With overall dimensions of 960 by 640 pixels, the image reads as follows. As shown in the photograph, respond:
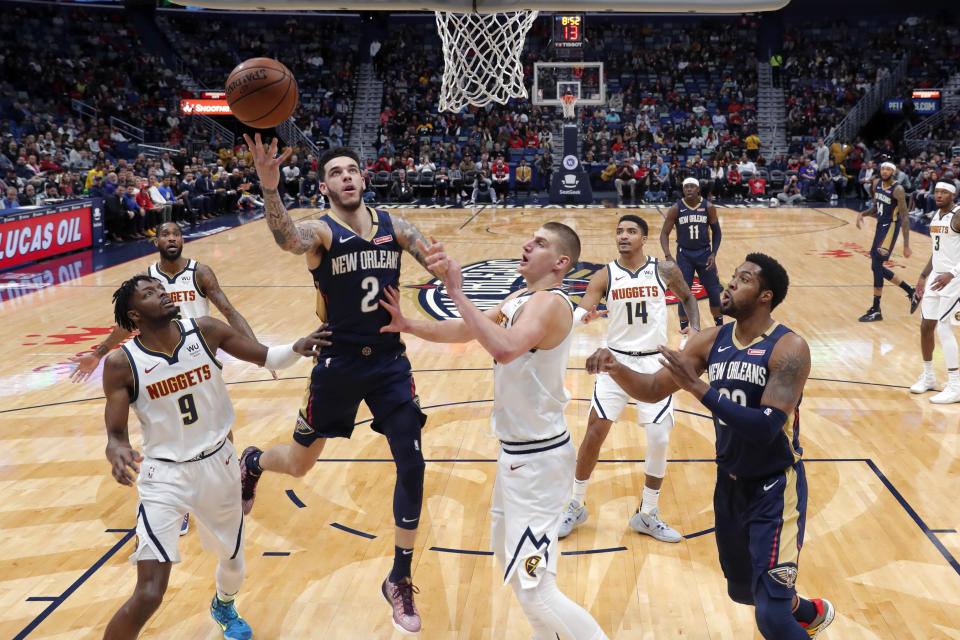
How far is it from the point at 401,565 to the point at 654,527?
1709mm

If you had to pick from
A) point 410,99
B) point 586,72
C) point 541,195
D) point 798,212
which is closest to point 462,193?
point 541,195

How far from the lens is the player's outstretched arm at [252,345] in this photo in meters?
4.11

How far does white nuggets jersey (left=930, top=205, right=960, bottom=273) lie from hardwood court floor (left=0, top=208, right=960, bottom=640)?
116 centimetres


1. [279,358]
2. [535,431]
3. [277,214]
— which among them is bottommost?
[535,431]

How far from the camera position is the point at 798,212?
74.7ft

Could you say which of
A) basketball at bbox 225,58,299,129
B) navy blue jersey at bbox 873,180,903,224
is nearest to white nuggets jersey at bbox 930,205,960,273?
navy blue jersey at bbox 873,180,903,224

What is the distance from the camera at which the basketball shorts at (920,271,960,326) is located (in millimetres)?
7691

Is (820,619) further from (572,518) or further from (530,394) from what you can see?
(572,518)

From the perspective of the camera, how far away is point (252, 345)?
4.25 metres

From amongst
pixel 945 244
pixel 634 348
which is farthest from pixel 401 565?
pixel 945 244

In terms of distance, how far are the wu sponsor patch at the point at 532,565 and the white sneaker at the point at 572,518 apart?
170 cm

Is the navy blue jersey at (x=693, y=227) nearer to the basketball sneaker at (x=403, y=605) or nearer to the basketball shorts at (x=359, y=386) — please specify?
the basketball shorts at (x=359, y=386)

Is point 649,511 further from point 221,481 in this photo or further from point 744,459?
point 221,481

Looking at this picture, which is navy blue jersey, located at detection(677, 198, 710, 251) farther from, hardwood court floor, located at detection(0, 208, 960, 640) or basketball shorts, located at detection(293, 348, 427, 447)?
basketball shorts, located at detection(293, 348, 427, 447)
